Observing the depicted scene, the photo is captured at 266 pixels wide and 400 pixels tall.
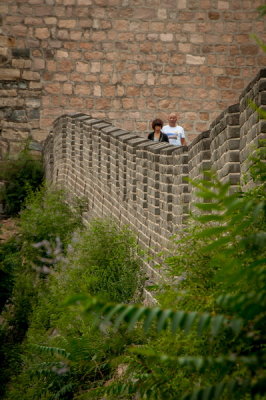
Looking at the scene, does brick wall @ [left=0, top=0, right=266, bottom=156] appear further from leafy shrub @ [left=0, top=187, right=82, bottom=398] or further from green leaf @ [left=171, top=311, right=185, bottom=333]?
green leaf @ [left=171, top=311, right=185, bottom=333]

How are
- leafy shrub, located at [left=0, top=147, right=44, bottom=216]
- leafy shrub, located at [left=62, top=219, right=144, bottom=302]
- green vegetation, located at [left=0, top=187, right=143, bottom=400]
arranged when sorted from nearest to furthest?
1. green vegetation, located at [left=0, top=187, right=143, bottom=400]
2. leafy shrub, located at [left=62, top=219, right=144, bottom=302]
3. leafy shrub, located at [left=0, top=147, right=44, bottom=216]

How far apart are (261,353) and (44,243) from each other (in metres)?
9.37

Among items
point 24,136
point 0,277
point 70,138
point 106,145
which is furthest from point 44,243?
point 24,136

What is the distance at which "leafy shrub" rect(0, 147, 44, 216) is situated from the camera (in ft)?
55.7

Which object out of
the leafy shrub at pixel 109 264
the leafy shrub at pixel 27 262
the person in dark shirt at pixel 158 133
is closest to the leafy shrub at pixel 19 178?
the leafy shrub at pixel 27 262

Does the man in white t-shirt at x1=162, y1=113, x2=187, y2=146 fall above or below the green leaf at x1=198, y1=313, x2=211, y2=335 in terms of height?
below

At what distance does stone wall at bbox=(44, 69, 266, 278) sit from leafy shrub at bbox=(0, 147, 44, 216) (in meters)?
1.04

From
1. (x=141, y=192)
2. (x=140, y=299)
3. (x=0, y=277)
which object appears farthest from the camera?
(x=0, y=277)

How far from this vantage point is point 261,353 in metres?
3.49

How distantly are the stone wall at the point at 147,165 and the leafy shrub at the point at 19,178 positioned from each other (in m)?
1.04

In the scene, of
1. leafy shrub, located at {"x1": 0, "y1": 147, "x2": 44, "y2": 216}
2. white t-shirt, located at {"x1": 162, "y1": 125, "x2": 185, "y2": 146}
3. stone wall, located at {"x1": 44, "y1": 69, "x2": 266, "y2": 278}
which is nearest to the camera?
stone wall, located at {"x1": 44, "y1": 69, "x2": 266, "y2": 278}

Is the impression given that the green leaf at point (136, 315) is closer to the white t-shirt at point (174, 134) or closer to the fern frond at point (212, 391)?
the fern frond at point (212, 391)

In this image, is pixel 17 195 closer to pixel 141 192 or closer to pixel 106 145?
pixel 106 145

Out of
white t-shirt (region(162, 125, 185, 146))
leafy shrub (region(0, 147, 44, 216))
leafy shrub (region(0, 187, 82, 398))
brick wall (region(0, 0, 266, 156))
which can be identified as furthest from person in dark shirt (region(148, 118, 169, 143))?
brick wall (region(0, 0, 266, 156))
